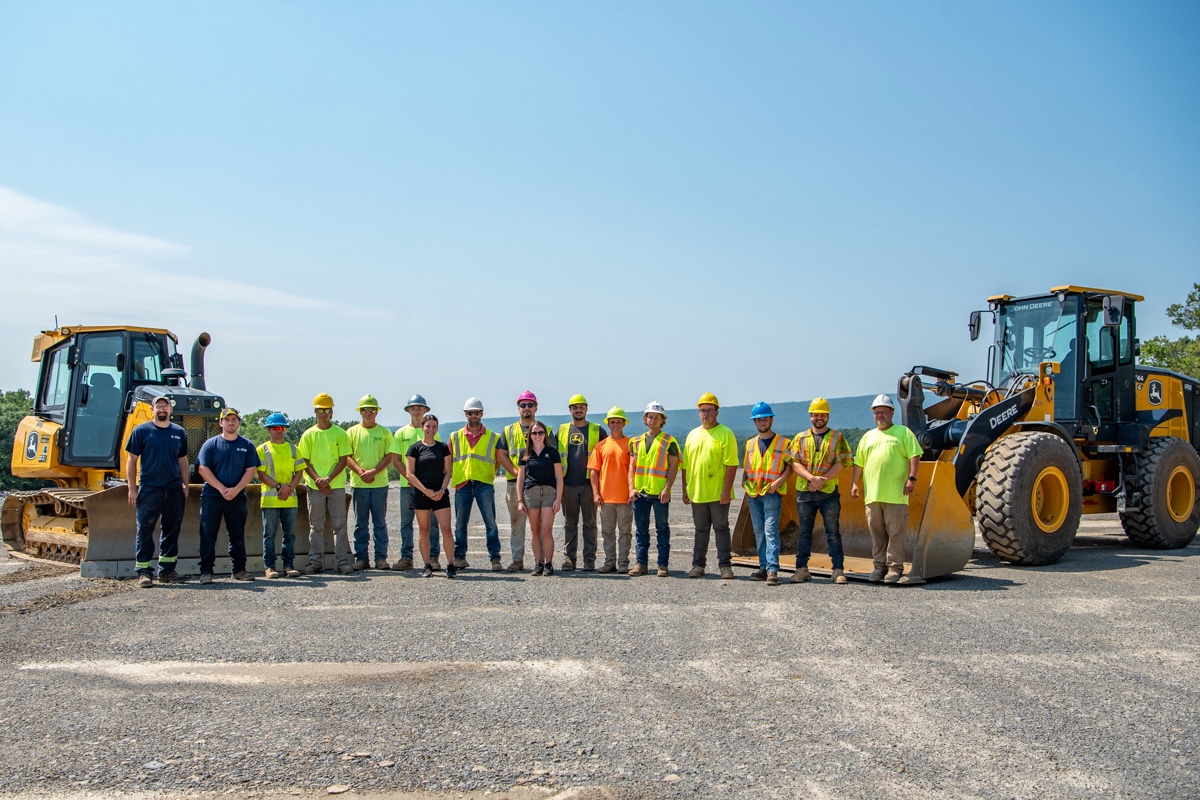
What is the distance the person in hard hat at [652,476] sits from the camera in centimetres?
1054

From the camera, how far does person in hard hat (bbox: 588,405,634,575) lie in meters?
10.7

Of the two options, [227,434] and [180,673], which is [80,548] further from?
[180,673]

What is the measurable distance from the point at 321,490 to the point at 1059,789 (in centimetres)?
820

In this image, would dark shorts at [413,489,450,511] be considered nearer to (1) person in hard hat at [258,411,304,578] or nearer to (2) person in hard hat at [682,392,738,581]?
(1) person in hard hat at [258,411,304,578]

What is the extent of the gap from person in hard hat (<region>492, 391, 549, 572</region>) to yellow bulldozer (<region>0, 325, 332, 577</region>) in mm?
2162

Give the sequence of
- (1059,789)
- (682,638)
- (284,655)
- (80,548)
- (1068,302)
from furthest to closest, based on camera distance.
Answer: (1068,302), (80,548), (682,638), (284,655), (1059,789)

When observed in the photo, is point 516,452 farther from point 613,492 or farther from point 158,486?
point 158,486

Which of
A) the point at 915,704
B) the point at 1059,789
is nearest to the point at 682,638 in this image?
the point at 915,704

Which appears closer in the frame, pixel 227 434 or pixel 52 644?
pixel 52 644

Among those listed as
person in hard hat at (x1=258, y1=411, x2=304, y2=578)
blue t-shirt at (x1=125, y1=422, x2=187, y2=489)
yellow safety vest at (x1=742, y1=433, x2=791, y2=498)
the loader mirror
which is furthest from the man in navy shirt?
the loader mirror

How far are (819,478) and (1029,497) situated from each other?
98.0 inches

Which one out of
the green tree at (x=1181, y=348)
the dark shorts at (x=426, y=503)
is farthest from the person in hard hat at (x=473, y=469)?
the green tree at (x=1181, y=348)

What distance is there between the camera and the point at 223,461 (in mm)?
10328

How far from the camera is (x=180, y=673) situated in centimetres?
628
